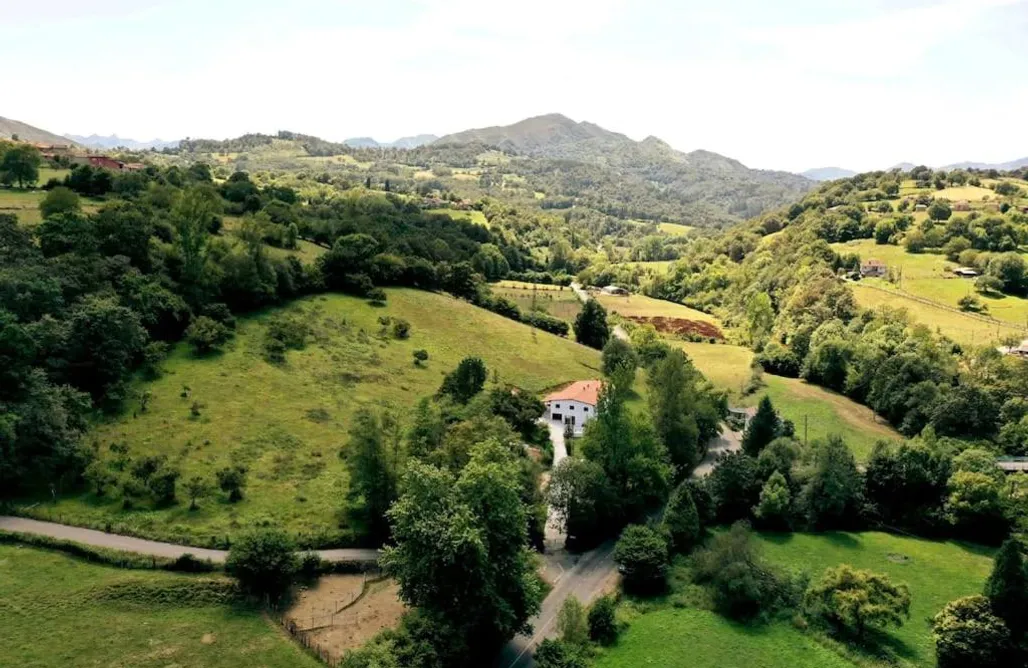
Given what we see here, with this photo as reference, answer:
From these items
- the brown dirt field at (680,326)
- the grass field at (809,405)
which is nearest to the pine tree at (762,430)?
the grass field at (809,405)

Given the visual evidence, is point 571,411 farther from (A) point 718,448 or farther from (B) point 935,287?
(B) point 935,287

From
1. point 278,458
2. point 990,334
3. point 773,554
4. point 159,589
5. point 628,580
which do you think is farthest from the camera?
point 990,334

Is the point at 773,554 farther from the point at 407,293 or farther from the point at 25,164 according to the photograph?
the point at 25,164

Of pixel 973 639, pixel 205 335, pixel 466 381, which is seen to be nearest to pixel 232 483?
pixel 466 381

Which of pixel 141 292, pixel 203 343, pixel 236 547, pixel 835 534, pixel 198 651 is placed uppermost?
pixel 141 292

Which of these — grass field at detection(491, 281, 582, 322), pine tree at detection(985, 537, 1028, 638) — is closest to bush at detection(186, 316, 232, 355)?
grass field at detection(491, 281, 582, 322)

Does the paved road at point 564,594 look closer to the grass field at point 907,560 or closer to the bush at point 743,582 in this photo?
the bush at point 743,582

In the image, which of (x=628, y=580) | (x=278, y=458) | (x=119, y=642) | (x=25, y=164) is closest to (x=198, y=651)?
(x=119, y=642)
